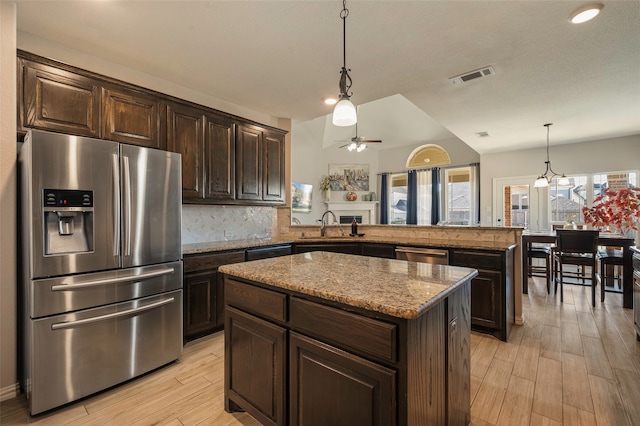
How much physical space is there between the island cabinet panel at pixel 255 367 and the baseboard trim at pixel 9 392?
4.76 feet

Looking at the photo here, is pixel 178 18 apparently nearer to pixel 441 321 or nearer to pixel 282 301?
pixel 282 301

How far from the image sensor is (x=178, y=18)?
2.04 metres

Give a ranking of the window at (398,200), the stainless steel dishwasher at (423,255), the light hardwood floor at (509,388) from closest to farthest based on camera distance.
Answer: the light hardwood floor at (509,388) → the stainless steel dishwasher at (423,255) → the window at (398,200)

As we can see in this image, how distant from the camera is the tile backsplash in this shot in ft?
10.8

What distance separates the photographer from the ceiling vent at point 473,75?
276 cm

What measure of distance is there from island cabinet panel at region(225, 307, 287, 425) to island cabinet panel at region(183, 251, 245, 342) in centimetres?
108

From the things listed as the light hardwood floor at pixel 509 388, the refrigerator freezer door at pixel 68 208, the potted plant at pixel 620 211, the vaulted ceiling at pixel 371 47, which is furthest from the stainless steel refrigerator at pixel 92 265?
the potted plant at pixel 620 211

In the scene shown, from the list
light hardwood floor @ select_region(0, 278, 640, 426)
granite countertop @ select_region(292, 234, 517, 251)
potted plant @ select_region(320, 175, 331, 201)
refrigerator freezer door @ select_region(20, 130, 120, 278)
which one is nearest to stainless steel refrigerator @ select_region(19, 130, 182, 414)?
refrigerator freezer door @ select_region(20, 130, 120, 278)

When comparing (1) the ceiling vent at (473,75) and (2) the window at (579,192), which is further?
(2) the window at (579,192)

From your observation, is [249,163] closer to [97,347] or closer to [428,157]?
[97,347]

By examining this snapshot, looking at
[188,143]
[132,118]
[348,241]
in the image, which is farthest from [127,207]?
[348,241]

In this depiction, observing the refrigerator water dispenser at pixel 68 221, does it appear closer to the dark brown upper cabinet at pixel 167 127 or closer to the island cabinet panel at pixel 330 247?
the dark brown upper cabinet at pixel 167 127

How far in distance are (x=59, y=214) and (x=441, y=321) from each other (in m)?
2.33

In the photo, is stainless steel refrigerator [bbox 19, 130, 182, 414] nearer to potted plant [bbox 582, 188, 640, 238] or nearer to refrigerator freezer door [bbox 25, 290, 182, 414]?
refrigerator freezer door [bbox 25, 290, 182, 414]
